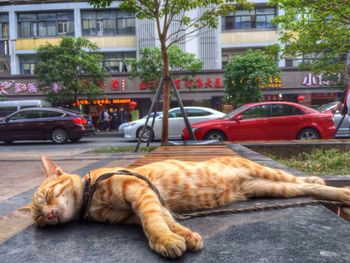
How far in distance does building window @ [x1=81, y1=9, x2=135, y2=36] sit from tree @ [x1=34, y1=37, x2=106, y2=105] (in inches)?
275

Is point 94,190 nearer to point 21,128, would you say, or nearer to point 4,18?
point 21,128

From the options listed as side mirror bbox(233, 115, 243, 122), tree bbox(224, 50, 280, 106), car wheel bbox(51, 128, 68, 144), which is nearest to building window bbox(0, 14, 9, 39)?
car wheel bbox(51, 128, 68, 144)

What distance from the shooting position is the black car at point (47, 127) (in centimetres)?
1603

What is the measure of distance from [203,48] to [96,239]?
88.1 feet

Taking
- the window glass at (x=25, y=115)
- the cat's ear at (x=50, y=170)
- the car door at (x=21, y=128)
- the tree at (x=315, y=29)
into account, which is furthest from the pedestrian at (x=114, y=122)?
the cat's ear at (x=50, y=170)

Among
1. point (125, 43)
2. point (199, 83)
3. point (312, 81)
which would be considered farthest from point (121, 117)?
point (312, 81)

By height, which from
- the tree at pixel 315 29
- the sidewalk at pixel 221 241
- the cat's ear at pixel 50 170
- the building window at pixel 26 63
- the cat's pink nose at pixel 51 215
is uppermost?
the building window at pixel 26 63

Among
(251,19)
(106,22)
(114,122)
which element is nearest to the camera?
(114,122)

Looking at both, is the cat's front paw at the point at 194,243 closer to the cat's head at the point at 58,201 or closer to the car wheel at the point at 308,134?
the cat's head at the point at 58,201

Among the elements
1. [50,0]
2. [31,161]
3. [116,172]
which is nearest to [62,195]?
[116,172]

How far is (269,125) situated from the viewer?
10945 mm

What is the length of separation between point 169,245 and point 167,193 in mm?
718

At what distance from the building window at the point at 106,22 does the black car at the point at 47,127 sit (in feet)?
48.1

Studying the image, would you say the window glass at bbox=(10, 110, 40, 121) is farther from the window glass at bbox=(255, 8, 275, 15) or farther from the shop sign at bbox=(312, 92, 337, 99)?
the window glass at bbox=(255, 8, 275, 15)
